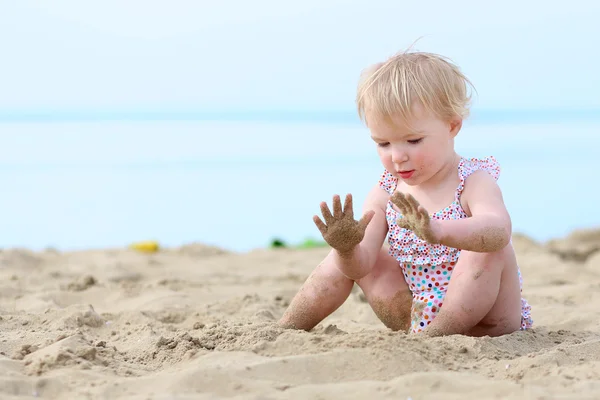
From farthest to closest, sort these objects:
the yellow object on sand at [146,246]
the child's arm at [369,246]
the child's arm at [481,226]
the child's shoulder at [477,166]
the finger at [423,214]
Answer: the yellow object on sand at [146,246] → the child's shoulder at [477,166] → the child's arm at [369,246] → the child's arm at [481,226] → the finger at [423,214]

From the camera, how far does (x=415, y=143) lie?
2.88m

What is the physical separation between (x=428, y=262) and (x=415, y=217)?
1.55 feet

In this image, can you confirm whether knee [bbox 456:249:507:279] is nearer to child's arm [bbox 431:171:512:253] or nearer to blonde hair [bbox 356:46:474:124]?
child's arm [bbox 431:171:512:253]

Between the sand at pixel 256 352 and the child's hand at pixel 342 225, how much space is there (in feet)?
1.03

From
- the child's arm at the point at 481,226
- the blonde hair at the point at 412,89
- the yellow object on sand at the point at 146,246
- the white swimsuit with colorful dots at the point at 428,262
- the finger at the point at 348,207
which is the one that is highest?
the blonde hair at the point at 412,89

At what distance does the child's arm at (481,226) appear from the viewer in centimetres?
265

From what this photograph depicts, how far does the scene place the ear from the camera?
9.70ft

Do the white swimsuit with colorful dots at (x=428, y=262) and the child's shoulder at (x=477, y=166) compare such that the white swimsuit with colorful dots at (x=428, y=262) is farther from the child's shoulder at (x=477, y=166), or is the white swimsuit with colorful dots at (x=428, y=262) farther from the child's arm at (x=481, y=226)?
the child's arm at (x=481, y=226)

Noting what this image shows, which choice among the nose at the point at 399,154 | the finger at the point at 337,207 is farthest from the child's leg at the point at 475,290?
the finger at the point at 337,207

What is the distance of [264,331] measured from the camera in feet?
9.26

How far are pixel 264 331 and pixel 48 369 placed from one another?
73cm

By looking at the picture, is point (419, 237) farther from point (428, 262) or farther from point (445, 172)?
point (445, 172)

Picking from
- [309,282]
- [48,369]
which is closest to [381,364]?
[309,282]

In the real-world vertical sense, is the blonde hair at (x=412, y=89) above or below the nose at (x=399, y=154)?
above
